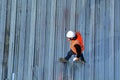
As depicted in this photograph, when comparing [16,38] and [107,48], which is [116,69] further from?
[16,38]

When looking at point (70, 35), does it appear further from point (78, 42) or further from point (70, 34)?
point (78, 42)

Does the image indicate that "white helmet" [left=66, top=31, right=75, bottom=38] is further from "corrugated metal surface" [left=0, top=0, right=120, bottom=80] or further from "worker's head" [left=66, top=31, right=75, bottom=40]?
"corrugated metal surface" [left=0, top=0, right=120, bottom=80]

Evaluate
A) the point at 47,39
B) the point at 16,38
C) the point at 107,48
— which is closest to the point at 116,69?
the point at 107,48

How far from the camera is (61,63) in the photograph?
9.75 m

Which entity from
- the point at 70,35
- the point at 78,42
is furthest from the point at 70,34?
the point at 78,42

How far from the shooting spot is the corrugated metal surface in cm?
945

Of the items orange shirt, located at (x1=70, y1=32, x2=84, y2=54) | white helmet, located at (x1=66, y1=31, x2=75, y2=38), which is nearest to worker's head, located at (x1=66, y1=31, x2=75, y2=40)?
white helmet, located at (x1=66, y1=31, x2=75, y2=38)

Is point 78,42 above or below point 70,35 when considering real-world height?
below

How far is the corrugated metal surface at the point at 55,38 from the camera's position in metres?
9.45

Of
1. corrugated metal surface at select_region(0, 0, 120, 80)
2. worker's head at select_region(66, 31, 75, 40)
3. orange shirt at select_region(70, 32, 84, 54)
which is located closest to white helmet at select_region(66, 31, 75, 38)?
worker's head at select_region(66, 31, 75, 40)

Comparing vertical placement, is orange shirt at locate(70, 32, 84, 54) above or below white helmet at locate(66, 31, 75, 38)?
below

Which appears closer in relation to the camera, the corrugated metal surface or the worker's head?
the worker's head

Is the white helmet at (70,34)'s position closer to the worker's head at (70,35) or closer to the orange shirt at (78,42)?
the worker's head at (70,35)

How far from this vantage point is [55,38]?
9.89m
